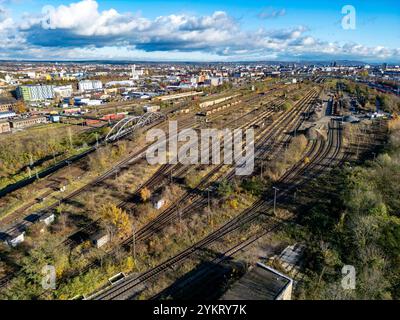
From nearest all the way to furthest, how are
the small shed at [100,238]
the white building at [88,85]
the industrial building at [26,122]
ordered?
the small shed at [100,238]
the industrial building at [26,122]
the white building at [88,85]

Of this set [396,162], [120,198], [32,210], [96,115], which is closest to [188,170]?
[120,198]

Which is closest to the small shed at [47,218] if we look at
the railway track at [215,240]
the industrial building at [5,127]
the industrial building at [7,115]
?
the railway track at [215,240]

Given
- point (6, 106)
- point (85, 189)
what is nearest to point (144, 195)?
point (85, 189)

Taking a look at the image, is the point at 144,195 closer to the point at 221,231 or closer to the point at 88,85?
the point at 221,231

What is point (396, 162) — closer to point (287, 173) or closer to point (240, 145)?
point (287, 173)

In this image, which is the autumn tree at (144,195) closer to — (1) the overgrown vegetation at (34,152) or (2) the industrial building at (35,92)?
(1) the overgrown vegetation at (34,152)
